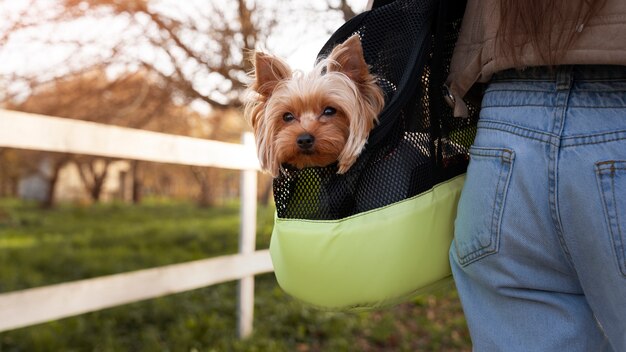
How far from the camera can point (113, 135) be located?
346 cm

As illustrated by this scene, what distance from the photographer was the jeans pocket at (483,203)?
1.17 meters

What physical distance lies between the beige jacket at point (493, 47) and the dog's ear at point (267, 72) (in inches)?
22.4

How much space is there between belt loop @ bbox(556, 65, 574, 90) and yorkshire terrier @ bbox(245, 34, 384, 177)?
0.50 metres

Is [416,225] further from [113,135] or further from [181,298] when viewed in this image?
[181,298]

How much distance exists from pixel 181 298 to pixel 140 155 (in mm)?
2273

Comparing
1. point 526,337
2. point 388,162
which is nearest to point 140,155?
point 388,162

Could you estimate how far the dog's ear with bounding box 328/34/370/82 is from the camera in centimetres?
152

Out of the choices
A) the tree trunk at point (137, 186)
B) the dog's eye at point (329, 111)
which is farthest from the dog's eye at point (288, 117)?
the tree trunk at point (137, 186)

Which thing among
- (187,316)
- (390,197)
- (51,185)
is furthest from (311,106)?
(51,185)

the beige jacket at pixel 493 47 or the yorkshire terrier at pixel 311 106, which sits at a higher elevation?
the beige jacket at pixel 493 47

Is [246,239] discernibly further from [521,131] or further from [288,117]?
[521,131]

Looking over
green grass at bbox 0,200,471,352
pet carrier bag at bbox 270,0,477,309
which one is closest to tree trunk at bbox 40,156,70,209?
green grass at bbox 0,200,471,352

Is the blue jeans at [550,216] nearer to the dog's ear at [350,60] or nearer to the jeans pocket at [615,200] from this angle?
the jeans pocket at [615,200]

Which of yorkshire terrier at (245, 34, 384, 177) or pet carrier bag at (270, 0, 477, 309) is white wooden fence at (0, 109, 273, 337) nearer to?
yorkshire terrier at (245, 34, 384, 177)
